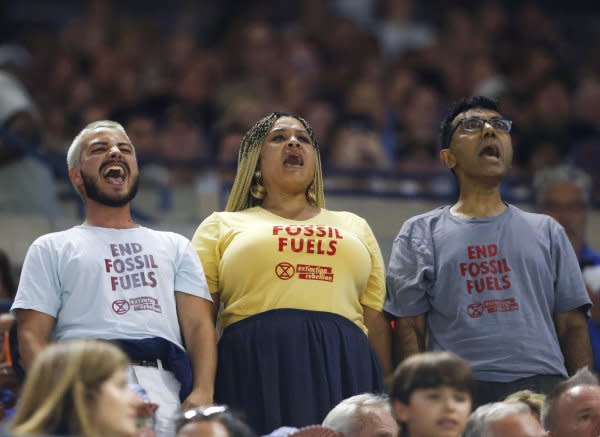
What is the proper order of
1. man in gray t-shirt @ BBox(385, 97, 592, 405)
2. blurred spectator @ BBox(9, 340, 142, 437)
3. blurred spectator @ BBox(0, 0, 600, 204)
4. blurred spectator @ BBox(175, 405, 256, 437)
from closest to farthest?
blurred spectator @ BBox(9, 340, 142, 437) → blurred spectator @ BBox(175, 405, 256, 437) → man in gray t-shirt @ BBox(385, 97, 592, 405) → blurred spectator @ BBox(0, 0, 600, 204)

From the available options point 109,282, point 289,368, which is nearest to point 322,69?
point 289,368

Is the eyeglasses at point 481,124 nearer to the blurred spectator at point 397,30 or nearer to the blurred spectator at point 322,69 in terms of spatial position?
the blurred spectator at point 322,69

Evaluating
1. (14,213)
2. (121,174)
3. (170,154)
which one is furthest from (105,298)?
(170,154)

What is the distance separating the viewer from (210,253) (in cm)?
605

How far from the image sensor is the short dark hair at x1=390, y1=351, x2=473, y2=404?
4797 mm

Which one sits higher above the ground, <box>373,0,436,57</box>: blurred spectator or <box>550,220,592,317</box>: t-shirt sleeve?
<box>373,0,436,57</box>: blurred spectator

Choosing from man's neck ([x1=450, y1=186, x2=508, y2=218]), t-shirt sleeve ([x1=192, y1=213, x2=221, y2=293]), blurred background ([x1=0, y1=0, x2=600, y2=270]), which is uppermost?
blurred background ([x1=0, y1=0, x2=600, y2=270])

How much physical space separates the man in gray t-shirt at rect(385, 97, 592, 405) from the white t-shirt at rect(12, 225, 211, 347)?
2.88 ft

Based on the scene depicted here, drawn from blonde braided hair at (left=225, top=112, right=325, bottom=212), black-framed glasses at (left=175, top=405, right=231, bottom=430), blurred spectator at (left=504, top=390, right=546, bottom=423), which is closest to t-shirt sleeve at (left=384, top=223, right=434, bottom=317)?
blonde braided hair at (left=225, top=112, right=325, bottom=212)

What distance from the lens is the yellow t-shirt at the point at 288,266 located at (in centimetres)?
587

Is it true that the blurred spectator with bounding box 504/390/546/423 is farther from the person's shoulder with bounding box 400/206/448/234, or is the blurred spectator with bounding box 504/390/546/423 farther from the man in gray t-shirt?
the person's shoulder with bounding box 400/206/448/234

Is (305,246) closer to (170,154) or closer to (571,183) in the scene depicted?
(571,183)

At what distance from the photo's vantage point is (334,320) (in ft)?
19.2

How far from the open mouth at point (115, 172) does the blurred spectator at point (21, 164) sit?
9.26ft
